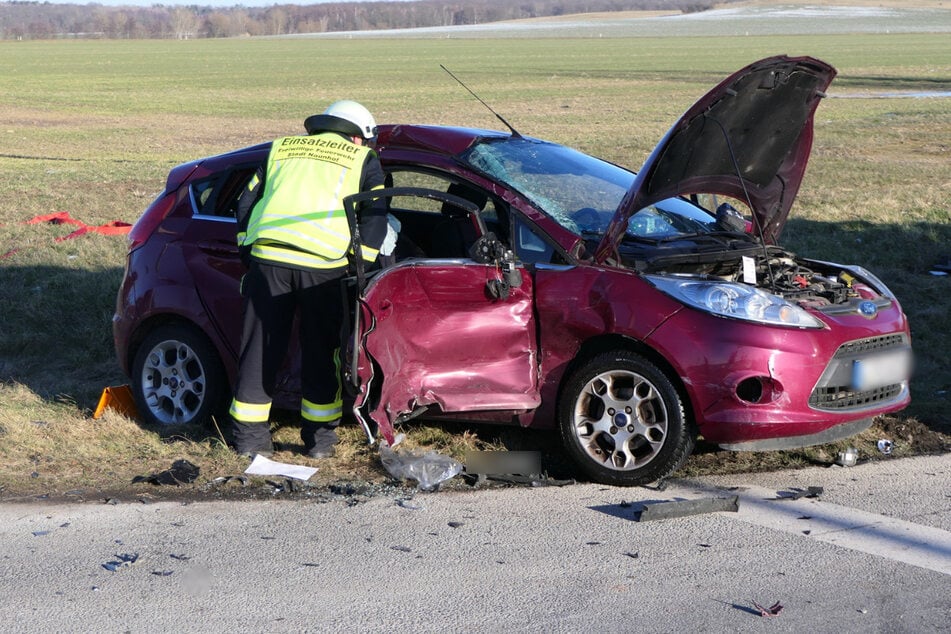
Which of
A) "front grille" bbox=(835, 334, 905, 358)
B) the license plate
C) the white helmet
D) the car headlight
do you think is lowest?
the license plate

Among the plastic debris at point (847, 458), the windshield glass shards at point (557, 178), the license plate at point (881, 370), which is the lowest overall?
the plastic debris at point (847, 458)

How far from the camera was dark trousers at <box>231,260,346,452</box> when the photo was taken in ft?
18.9

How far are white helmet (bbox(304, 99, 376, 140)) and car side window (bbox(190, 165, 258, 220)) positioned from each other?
0.69m

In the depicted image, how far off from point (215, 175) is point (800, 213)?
7634mm

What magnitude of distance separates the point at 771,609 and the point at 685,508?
3.40 feet

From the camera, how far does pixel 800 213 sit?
12.3 meters

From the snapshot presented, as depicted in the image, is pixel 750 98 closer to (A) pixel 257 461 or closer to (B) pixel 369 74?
(A) pixel 257 461

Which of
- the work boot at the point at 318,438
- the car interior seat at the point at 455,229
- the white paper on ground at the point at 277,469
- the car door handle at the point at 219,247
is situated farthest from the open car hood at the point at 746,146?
the car door handle at the point at 219,247

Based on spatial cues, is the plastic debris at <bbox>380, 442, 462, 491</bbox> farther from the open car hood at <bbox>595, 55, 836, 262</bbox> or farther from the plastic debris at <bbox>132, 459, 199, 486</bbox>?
the open car hood at <bbox>595, 55, 836, 262</bbox>

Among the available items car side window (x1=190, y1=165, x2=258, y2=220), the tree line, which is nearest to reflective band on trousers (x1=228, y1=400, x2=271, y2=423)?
car side window (x1=190, y1=165, x2=258, y2=220)

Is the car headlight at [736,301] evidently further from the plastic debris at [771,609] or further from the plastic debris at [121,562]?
the plastic debris at [121,562]

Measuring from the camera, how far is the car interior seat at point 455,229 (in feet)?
20.0

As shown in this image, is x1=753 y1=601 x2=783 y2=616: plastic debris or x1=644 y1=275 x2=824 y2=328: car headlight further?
x1=644 y1=275 x2=824 y2=328: car headlight

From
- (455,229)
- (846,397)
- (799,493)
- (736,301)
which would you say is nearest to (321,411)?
(455,229)
